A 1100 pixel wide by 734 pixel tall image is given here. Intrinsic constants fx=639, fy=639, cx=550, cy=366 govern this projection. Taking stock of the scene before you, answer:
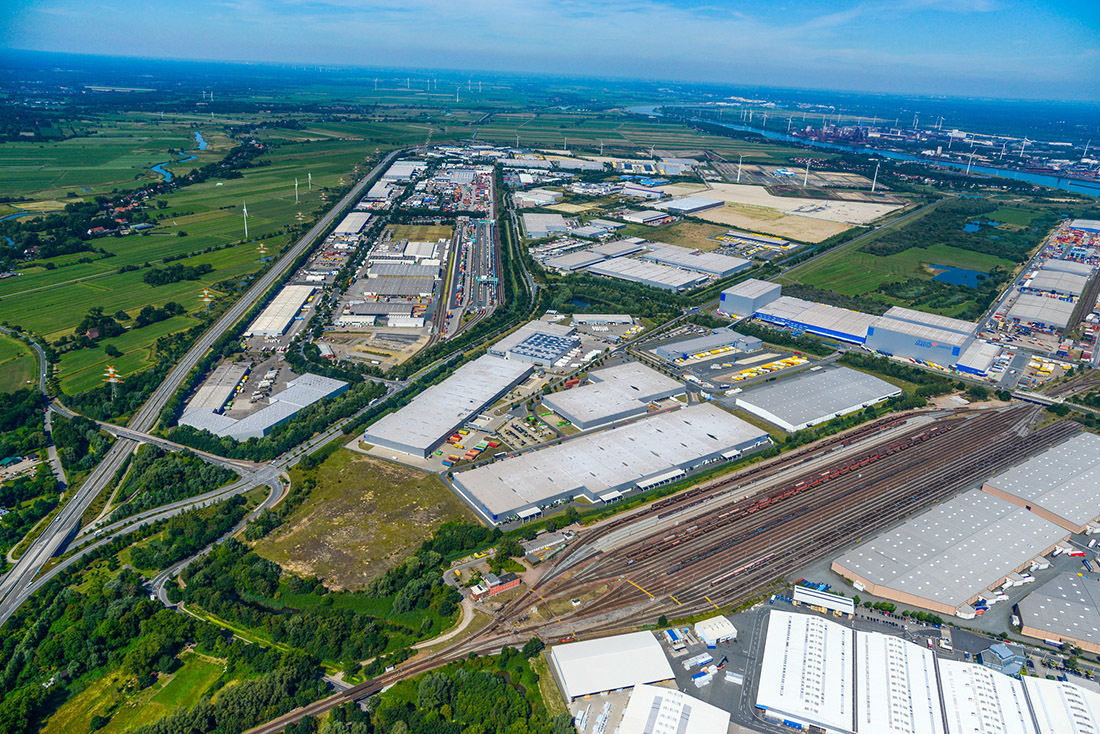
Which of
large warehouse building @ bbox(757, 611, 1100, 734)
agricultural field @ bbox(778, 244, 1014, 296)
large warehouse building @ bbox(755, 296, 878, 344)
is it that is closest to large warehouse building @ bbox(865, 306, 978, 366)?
large warehouse building @ bbox(755, 296, 878, 344)

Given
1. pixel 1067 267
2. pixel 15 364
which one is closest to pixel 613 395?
pixel 15 364

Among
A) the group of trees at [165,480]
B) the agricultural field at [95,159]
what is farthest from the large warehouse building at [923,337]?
the agricultural field at [95,159]

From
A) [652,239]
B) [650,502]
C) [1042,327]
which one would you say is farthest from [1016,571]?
[652,239]

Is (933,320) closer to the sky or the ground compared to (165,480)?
closer to the sky

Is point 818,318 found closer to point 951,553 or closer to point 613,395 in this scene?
point 613,395

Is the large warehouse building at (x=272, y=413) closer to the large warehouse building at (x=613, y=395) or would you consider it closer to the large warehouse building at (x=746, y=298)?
the large warehouse building at (x=613, y=395)

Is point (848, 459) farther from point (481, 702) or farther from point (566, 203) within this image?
point (566, 203)

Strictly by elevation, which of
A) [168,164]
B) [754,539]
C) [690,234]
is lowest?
[754,539]

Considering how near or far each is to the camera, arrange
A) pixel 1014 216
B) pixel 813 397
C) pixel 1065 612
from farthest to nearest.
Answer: pixel 1014 216 < pixel 813 397 < pixel 1065 612
